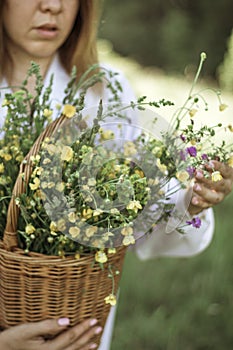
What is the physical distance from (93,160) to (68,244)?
6.2 inches

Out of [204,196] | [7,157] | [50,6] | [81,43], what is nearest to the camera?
[7,157]

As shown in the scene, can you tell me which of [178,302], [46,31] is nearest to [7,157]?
[46,31]

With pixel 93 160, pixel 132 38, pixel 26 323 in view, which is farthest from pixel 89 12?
pixel 132 38

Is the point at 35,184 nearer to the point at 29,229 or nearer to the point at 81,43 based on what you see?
the point at 29,229

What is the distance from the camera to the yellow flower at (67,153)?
3.06 feet

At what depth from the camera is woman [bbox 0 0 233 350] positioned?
112 centimetres

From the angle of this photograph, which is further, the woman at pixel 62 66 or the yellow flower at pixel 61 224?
the woman at pixel 62 66

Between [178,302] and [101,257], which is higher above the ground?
[101,257]

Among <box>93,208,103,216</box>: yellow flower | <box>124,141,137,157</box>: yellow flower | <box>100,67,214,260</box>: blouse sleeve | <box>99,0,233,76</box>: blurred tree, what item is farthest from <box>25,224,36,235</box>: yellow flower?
<box>99,0,233,76</box>: blurred tree

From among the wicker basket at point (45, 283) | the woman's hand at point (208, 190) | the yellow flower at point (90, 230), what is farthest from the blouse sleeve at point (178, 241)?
the yellow flower at point (90, 230)

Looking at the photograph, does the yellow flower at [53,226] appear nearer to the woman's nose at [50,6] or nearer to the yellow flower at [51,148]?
the yellow flower at [51,148]

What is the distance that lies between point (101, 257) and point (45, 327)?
7.8 inches

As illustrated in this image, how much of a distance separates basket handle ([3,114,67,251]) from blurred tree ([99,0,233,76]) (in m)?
5.05

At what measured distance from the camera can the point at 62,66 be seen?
5.15 feet
